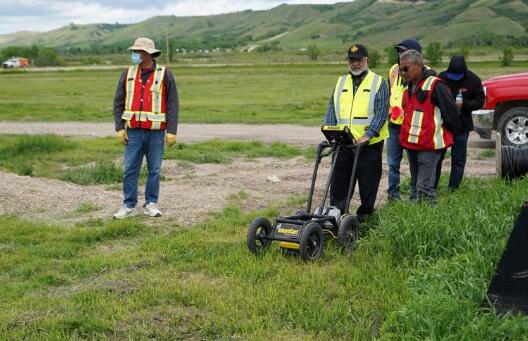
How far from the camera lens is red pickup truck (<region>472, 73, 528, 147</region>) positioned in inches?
484

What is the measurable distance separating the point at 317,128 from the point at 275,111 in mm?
6444

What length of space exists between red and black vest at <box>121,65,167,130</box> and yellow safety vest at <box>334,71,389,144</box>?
101 inches

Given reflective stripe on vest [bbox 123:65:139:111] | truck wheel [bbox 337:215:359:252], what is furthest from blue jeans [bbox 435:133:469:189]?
reflective stripe on vest [bbox 123:65:139:111]

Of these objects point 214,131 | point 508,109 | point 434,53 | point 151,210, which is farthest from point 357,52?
point 434,53

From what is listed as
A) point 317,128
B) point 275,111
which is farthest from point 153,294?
point 275,111

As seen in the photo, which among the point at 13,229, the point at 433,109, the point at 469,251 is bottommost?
the point at 13,229

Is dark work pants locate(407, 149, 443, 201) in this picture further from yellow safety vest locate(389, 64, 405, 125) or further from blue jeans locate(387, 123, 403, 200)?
blue jeans locate(387, 123, 403, 200)

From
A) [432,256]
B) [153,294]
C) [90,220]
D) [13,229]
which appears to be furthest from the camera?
[90,220]

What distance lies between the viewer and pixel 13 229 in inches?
305

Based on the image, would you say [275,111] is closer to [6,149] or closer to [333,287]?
[6,149]

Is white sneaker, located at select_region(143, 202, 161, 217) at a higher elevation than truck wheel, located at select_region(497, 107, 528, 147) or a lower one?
lower

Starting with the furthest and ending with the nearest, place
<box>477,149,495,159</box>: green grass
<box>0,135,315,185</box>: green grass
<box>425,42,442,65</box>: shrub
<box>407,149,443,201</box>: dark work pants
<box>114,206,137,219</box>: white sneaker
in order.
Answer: <box>425,42,442,65</box>: shrub
<box>477,149,495,159</box>: green grass
<box>0,135,315,185</box>: green grass
<box>114,206,137,219</box>: white sneaker
<box>407,149,443,201</box>: dark work pants

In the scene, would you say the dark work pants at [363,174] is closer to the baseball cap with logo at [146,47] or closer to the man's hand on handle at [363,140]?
the man's hand on handle at [363,140]

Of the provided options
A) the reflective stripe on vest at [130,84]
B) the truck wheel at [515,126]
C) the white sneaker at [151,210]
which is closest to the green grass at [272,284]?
the white sneaker at [151,210]
